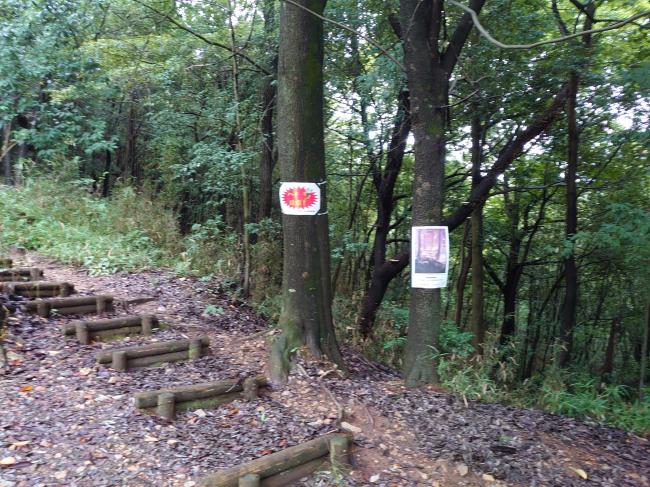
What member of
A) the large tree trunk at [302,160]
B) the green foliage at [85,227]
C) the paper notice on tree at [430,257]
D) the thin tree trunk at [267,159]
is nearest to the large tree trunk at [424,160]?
the paper notice on tree at [430,257]

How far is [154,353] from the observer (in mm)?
5359

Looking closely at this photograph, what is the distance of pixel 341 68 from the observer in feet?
32.6

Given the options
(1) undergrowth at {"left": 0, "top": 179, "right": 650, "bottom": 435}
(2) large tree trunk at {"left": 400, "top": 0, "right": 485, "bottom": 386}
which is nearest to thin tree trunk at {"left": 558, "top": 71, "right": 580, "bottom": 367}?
(1) undergrowth at {"left": 0, "top": 179, "right": 650, "bottom": 435}

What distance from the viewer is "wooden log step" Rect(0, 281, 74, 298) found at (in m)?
6.11

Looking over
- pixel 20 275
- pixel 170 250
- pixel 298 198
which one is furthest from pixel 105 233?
pixel 298 198

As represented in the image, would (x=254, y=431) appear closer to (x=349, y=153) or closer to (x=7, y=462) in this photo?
(x=7, y=462)

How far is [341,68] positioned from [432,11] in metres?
3.98

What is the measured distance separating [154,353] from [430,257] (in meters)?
3.19

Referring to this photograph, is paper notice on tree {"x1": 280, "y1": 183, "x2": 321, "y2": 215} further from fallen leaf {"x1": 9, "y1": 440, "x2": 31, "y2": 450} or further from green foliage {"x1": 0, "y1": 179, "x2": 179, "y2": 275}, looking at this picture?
green foliage {"x1": 0, "y1": 179, "x2": 179, "y2": 275}

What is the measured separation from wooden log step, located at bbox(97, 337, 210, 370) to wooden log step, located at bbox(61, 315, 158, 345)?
526 mm

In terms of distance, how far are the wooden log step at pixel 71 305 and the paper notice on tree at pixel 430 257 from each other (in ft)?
12.4

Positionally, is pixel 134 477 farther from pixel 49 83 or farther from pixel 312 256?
pixel 49 83

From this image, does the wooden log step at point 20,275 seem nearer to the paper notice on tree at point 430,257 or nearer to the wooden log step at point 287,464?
the wooden log step at point 287,464

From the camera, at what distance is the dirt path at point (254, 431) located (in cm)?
374
